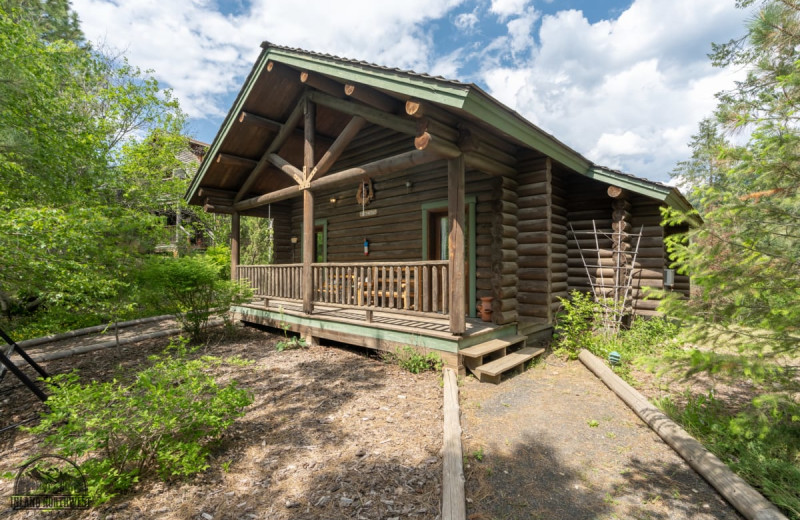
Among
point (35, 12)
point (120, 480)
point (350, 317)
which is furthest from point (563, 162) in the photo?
point (35, 12)

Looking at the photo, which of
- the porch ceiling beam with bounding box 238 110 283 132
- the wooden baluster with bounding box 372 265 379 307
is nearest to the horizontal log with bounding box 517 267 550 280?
the wooden baluster with bounding box 372 265 379 307

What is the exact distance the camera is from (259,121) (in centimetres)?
815

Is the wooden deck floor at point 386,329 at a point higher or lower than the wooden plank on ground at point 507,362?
higher

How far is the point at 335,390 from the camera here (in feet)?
15.7

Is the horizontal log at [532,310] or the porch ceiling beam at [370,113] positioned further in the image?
the horizontal log at [532,310]

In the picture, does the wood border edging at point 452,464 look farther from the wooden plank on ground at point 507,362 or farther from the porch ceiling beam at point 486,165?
the porch ceiling beam at point 486,165

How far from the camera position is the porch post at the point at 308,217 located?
23.3 feet

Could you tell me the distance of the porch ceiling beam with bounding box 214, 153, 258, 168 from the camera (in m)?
8.80

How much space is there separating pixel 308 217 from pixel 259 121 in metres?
2.97

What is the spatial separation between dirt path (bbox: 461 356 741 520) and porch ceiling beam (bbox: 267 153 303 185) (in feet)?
17.5

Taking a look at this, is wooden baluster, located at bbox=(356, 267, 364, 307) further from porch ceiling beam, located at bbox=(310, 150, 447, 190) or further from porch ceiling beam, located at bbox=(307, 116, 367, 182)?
porch ceiling beam, located at bbox=(307, 116, 367, 182)

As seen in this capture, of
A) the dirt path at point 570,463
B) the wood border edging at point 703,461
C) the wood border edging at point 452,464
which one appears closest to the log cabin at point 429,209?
the dirt path at point 570,463

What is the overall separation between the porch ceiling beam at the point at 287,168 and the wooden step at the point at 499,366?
5099 mm

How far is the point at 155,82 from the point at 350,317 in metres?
14.0
